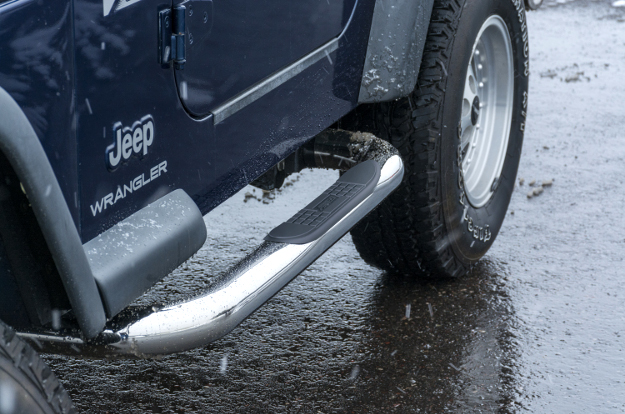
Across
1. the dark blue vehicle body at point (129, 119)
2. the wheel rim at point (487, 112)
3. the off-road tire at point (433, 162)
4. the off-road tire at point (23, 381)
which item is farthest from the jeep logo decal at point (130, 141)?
the wheel rim at point (487, 112)

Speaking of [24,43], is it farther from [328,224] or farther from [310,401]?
[310,401]

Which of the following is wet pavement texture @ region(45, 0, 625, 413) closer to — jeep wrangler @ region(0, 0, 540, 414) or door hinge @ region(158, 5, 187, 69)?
jeep wrangler @ region(0, 0, 540, 414)

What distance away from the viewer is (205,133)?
2004 mm

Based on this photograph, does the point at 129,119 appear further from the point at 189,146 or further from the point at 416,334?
the point at 416,334

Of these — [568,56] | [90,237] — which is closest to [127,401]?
[90,237]

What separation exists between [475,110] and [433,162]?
19.5 inches

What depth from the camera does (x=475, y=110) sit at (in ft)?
11.1

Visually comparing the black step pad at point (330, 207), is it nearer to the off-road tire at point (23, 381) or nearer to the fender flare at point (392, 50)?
the fender flare at point (392, 50)

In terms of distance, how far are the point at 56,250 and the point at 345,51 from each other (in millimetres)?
1401

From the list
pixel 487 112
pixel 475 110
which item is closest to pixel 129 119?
pixel 475 110

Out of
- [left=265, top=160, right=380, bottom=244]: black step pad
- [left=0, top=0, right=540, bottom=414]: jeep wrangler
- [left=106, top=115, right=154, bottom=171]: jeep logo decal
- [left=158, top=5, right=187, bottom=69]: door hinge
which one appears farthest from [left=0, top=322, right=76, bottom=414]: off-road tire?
[left=265, top=160, right=380, bottom=244]: black step pad

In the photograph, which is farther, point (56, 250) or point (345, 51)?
point (345, 51)

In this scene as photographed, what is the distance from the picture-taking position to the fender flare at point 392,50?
2736 mm

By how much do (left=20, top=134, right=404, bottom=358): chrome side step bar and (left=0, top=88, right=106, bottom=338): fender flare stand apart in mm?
100
